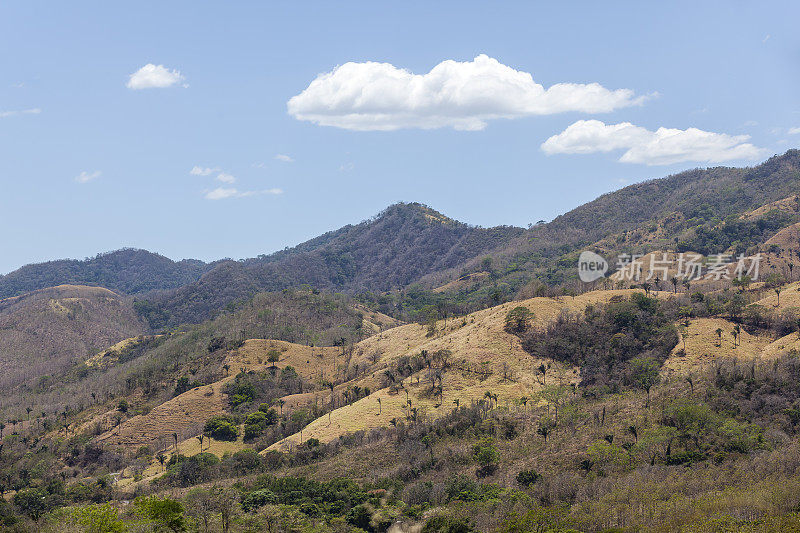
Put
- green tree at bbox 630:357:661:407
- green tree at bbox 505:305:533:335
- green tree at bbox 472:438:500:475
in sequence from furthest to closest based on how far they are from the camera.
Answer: green tree at bbox 505:305:533:335, green tree at bbox 630:357:661:407, green tree at bbox 472:438:500:475

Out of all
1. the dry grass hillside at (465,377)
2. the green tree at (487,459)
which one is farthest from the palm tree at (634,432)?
the dry grass hillside at (465,377)

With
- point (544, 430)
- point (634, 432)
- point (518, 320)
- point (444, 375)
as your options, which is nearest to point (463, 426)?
point (544, 430)

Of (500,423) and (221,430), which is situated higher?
(500,423)

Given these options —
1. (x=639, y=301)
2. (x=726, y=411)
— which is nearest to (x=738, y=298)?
(x=639, y=301)

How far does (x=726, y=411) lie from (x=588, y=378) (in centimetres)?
2498

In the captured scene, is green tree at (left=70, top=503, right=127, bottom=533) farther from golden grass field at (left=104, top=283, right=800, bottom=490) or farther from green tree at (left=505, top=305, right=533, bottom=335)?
green tree at (left=505, top=305, right=533, bottom=335)

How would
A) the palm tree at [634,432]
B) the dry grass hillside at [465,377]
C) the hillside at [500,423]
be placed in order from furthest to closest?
1. the dry grass hillside at [465,377]
2. the palm tree at [634,432]
3. the hillside at [500,423]

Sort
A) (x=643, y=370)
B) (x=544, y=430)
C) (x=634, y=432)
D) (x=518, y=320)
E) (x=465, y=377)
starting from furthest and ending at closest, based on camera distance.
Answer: (x=518, y=320) < (x=465, y=377) < (x=643, y=370) < (x=544, y=430) < (x=634, y=432)

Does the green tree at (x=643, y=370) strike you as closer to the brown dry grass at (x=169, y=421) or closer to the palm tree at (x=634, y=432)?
the palm tree at (x=634, y=432)

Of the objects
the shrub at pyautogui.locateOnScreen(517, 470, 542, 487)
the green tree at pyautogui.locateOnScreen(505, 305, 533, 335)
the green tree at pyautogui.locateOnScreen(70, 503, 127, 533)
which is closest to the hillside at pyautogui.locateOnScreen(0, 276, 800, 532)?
the shrub at pyautogui.locateOnScreen(517, 470, 542, 487)

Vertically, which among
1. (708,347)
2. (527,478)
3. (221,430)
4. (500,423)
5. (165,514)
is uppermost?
(708,347)

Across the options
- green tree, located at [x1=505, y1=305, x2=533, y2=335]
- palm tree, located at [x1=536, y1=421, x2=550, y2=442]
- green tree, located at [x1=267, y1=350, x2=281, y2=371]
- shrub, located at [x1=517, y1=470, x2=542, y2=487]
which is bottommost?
shrub, located at [x1=517, y1=470, x2=542, y2=487]

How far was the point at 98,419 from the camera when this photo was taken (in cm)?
10856

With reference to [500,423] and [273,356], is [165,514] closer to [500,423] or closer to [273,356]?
[500,423]
